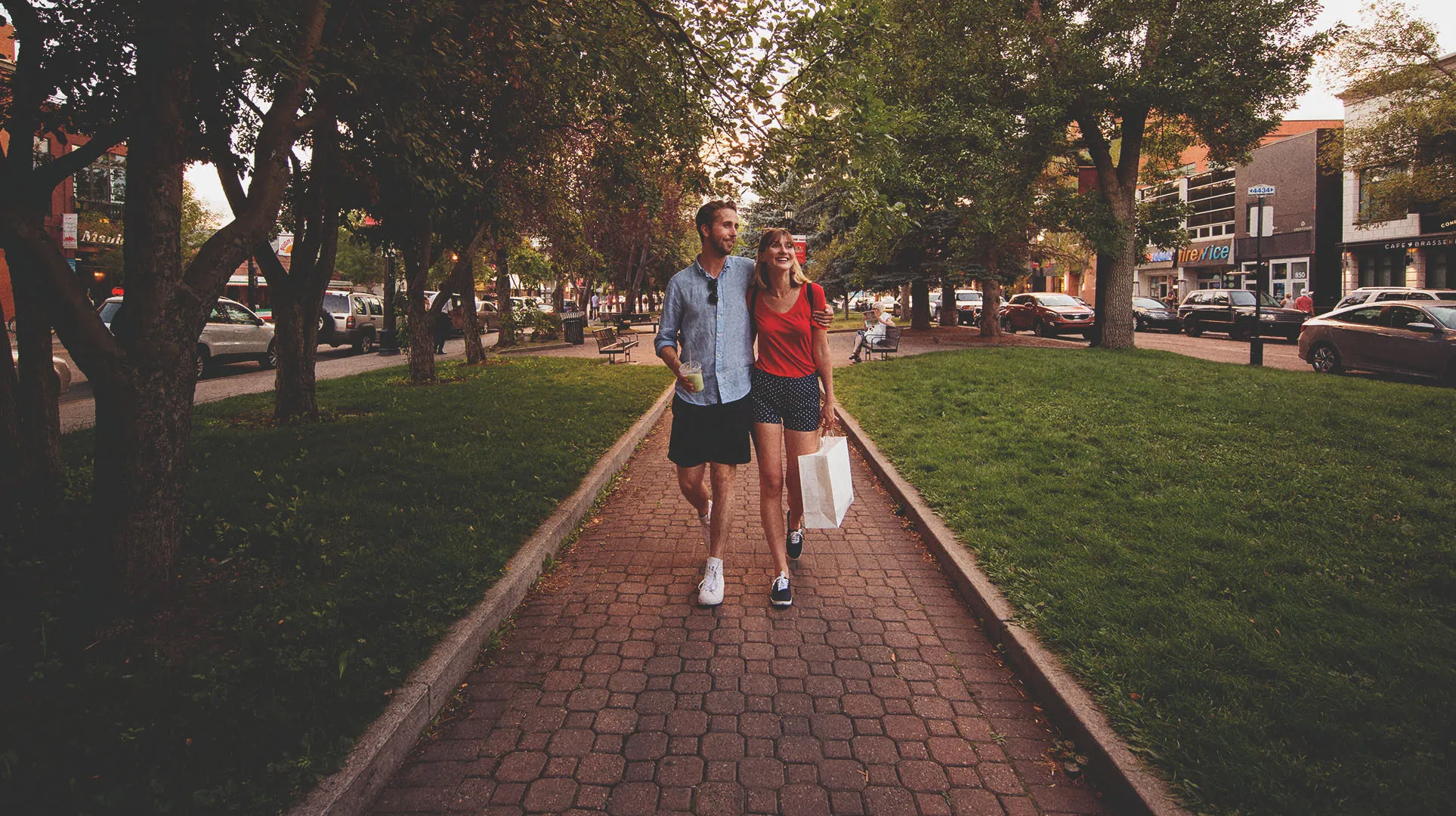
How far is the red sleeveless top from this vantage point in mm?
3988

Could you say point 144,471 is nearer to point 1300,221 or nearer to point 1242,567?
point 1242,567

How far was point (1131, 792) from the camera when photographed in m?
2.52

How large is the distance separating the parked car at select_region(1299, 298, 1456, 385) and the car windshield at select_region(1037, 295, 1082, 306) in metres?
12.7

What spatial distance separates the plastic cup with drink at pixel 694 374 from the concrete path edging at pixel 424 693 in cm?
153

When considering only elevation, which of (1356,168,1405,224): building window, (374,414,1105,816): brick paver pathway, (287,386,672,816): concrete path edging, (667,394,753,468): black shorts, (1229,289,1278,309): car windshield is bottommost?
(374,414,1105,816): brick paver pathway

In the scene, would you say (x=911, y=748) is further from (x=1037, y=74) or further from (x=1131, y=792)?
(x=1037, y=74)

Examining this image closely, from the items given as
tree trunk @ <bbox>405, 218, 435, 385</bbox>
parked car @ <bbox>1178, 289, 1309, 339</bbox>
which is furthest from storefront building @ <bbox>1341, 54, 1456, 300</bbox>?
tree trunk @ <bbox>405, 218, 435, 385</bbox>

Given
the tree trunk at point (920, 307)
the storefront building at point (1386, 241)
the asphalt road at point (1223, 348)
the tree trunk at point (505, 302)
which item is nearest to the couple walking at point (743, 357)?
the asphalt road at point (1223, 348)

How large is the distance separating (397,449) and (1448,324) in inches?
618

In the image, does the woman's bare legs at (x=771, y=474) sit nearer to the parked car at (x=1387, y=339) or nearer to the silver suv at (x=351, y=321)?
the parked car at (x=1387, y=339)

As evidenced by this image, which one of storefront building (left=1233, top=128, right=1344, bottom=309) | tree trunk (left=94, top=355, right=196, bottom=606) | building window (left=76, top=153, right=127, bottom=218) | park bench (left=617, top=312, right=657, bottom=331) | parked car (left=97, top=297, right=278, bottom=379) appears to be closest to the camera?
tree trunk (left=94, top=355, right=196, bottom=606)

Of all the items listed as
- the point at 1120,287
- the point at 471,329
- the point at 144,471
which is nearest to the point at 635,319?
the point at 471,329

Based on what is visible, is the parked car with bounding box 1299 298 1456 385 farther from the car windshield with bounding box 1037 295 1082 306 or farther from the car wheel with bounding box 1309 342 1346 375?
the car windshield with bounding box 1037 295 1082 306

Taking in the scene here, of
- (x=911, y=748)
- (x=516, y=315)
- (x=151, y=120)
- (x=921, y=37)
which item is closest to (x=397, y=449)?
(x=151, y=120)
